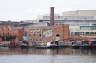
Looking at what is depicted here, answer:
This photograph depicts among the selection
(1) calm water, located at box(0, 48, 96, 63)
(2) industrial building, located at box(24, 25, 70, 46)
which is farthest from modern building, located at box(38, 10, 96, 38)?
(1) calm water, located at box(0, 48, 96, 63)

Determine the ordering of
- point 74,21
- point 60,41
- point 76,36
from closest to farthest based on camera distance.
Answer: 1. point 60,41
2. point 76,36
3. point 74,21

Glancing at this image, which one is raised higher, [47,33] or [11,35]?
[47,33]

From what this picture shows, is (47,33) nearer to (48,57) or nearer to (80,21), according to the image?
(80,21)

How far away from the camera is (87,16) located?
234 feet

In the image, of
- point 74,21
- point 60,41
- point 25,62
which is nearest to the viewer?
point 25,62

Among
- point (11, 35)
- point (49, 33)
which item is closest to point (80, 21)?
point (49, 33)

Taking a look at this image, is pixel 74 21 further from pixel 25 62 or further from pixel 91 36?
pixel 25 62

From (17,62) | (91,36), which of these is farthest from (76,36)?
(17,62)

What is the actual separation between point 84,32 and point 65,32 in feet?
21.9

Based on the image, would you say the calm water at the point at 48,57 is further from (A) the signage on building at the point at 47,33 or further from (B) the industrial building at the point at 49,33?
(A) the signage on building at the point at 47,33

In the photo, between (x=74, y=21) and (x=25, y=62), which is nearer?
(x=25, y=62)

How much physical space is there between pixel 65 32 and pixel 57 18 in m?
15.1

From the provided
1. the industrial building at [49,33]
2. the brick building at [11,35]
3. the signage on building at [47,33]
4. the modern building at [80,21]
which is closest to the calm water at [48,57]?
the industrial building at [49,33]

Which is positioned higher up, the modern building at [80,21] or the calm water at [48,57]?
the modern building at [80,21]
